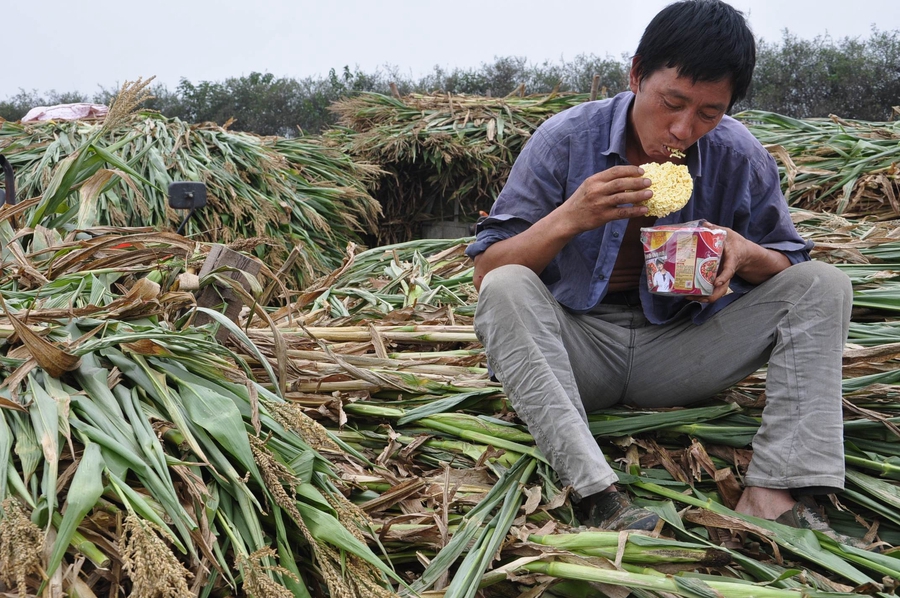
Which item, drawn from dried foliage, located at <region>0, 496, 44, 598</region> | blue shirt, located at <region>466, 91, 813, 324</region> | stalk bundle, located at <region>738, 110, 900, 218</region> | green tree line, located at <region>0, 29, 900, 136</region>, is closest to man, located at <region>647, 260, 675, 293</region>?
blue shirt, located at <region>466, 91, 813, 324</region>

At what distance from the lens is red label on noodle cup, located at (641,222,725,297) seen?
1738mm

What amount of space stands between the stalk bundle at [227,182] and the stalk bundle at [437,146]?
38 cm

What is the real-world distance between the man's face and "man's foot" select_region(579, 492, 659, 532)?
2.52ft

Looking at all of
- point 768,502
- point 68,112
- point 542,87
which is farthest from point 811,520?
point 542,87

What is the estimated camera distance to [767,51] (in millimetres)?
10898

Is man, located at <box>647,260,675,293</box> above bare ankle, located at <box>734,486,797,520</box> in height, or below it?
above

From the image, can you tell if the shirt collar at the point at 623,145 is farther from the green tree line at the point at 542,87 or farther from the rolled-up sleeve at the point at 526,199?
the green tree line at the point at 542,87

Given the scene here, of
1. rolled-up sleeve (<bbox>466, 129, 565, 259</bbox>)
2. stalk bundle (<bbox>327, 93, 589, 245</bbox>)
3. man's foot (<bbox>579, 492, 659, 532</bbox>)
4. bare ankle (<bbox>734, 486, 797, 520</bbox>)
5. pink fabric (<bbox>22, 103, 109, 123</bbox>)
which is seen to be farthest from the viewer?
pink fabric (<bbox>22, 103, 109, 123</bbox>)

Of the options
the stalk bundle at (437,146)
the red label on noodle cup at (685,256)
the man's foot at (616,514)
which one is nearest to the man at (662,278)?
the red label on noodle cup at (685,256)

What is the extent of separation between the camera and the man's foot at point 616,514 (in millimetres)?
1629

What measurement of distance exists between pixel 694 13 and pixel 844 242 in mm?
1666

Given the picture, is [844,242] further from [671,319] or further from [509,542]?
[509,542]

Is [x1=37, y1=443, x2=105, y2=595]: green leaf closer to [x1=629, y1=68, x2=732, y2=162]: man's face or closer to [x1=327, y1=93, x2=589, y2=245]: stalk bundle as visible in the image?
[x1=629, y1=68, x2=732, y2=162]: man's face

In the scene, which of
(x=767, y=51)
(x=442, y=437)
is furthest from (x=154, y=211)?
(x=767, y=51)
